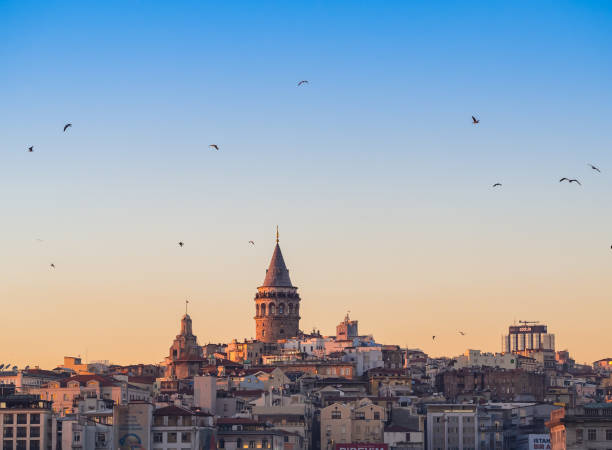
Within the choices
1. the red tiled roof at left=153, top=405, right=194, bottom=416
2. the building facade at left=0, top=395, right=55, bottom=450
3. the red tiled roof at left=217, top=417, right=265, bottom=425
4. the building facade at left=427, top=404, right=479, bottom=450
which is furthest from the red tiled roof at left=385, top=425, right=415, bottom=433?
the building facade at left=0, top=395, right=55, bottom=450

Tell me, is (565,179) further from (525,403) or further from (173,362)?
(173,362)

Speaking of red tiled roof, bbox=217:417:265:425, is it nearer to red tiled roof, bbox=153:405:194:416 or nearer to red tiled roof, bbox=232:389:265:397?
red tiled roof, bbox=153:405:194:416

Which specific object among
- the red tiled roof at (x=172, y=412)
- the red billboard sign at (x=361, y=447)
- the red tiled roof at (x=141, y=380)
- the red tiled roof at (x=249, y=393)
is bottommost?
the red billboard sign at (x=361, y=447)

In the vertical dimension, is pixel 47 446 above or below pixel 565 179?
below

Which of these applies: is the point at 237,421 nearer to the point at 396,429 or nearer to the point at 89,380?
the point at 396,429

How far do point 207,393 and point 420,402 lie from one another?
24742 millimetres

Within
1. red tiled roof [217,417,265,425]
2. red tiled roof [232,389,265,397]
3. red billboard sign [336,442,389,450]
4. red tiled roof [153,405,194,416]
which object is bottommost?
red billboard sign [336,442,389,450]

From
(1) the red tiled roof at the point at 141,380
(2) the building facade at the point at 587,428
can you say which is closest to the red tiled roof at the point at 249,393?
(1) the red tiled roof at the point at 141,380

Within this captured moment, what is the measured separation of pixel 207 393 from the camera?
150 metres

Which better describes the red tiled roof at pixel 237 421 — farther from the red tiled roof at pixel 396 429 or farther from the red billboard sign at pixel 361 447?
the red tiled roof at pixel 396 429

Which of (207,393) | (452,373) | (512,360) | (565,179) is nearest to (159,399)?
(207,393)

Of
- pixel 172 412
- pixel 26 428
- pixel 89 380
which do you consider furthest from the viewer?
pixel 89 380

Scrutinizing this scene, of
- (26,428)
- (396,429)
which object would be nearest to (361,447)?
(396,429)

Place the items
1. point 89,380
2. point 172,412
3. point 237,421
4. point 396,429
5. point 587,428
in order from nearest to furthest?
point 587,428 → point 172,412 → point 237,421 → point 396,429 → point 89,380
